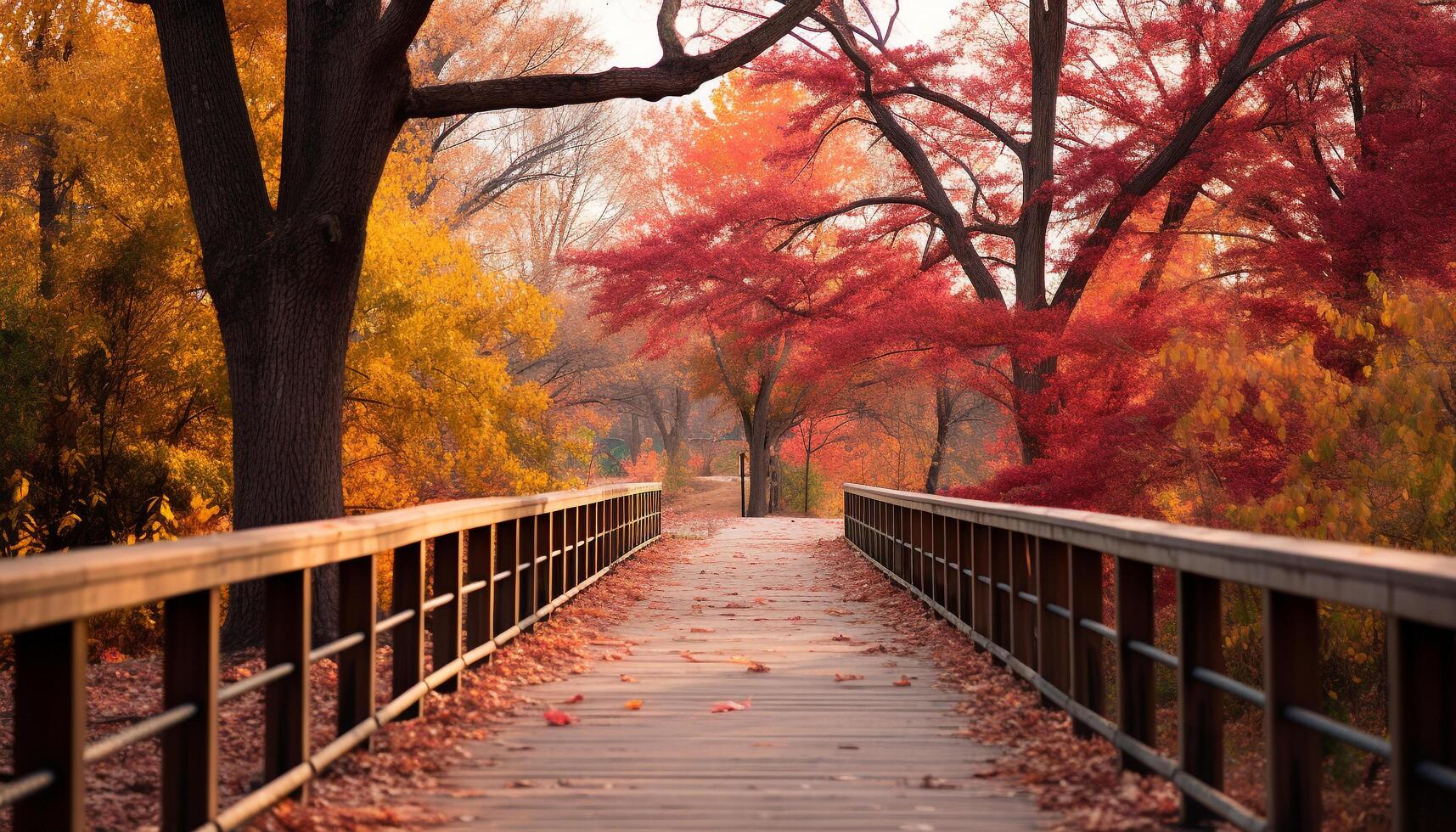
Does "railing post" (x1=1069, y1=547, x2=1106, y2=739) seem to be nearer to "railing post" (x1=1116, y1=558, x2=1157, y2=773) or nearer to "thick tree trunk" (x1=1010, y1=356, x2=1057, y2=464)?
"railing post" (x1=1116, y1=558, x2=1157, y2=773)

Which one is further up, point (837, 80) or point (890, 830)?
point (837, 80)

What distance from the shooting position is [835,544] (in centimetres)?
2156

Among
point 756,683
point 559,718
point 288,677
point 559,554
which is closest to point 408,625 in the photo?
point 559,718

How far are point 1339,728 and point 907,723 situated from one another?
294 cm

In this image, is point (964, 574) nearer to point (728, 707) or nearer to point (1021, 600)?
point (1021, 600)

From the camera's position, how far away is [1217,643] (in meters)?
4.16

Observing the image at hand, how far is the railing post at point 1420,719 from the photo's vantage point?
2.92 m

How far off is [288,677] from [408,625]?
1.34 m

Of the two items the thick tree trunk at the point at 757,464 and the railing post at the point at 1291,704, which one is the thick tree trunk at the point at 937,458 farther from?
the railing post at the point at 1291,704

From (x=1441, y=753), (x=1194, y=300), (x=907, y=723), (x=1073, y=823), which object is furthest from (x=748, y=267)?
(x=1441, y=753)

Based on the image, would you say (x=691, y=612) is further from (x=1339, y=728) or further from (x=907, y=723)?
(x=1339, y=728)

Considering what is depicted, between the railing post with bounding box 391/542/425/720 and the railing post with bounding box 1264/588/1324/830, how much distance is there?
3531 millimetres

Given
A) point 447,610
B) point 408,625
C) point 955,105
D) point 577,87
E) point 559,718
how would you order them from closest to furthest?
point 408,625 < point 559,718 < point 447,610 < point 577,87 < point 955,105

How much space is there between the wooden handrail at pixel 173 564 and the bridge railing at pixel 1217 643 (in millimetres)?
2816
